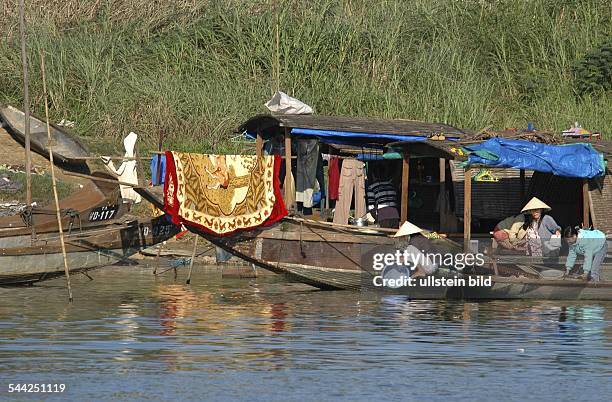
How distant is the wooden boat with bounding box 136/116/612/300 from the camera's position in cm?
1459

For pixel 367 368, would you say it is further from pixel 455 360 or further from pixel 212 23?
pixel 212 23

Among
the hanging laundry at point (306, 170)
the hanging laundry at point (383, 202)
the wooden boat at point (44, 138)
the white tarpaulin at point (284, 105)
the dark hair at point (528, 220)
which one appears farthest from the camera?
the wooden boat at point (44, 138)

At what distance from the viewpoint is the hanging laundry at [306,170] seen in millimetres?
15930

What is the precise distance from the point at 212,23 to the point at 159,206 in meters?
10.5

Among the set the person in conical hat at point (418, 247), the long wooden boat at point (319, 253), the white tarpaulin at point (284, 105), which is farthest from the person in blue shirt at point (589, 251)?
the white tarpaulin at point (284, 105)

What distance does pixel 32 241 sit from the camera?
51.1ft

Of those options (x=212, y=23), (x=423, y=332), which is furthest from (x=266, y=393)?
(x=212, y=23)

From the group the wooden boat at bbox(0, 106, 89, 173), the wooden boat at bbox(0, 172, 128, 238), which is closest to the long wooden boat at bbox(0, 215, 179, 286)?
the wooden boat at bbox(0, 172, 128, 238)

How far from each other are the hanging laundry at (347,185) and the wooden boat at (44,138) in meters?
6.42

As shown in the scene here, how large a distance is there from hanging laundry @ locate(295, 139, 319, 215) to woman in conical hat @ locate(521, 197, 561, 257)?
2637 mm

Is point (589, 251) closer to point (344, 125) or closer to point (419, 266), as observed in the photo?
point (419, 266)

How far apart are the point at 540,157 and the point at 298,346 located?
4931mm

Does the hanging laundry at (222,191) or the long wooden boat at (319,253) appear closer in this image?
the hanging laundry at (222,191)

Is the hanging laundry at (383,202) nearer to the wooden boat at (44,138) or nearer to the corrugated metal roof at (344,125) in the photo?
the corrugated metal roof at (344,125)
